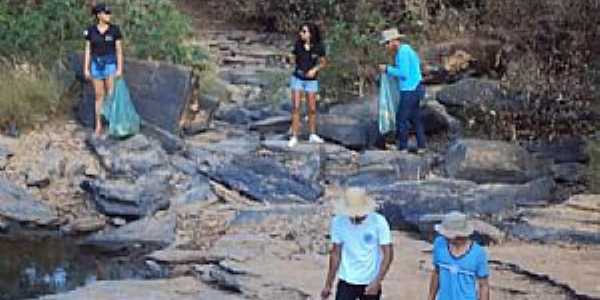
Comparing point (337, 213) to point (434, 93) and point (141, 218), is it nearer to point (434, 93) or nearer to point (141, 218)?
point (141, 218)

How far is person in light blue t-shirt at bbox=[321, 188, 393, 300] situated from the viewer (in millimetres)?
8531

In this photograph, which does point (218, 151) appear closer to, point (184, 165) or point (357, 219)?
point (184, 165)

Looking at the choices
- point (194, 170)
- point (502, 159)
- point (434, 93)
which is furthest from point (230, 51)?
point (502, 159)

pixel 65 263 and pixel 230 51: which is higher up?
pixel 230 51

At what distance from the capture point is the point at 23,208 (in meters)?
14.3

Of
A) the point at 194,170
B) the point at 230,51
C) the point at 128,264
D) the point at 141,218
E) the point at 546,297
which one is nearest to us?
the point at 546,297

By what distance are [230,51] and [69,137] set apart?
5449 mm

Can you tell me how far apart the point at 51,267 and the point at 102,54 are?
3.41 metres

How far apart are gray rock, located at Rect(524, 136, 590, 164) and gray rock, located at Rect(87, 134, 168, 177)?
178 inches

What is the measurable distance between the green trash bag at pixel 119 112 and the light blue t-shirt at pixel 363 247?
736 centimetres

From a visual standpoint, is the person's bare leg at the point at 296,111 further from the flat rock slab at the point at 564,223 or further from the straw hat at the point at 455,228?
the straw hat at the point at 455,228

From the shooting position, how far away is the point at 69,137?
1588 cm

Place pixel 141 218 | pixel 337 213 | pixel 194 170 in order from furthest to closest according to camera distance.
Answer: pixel 194 170
pixel 141 218
pixel 337 213

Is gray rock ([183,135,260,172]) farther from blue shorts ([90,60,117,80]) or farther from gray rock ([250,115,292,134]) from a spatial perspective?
blue shorts ([90,60,117,80])
